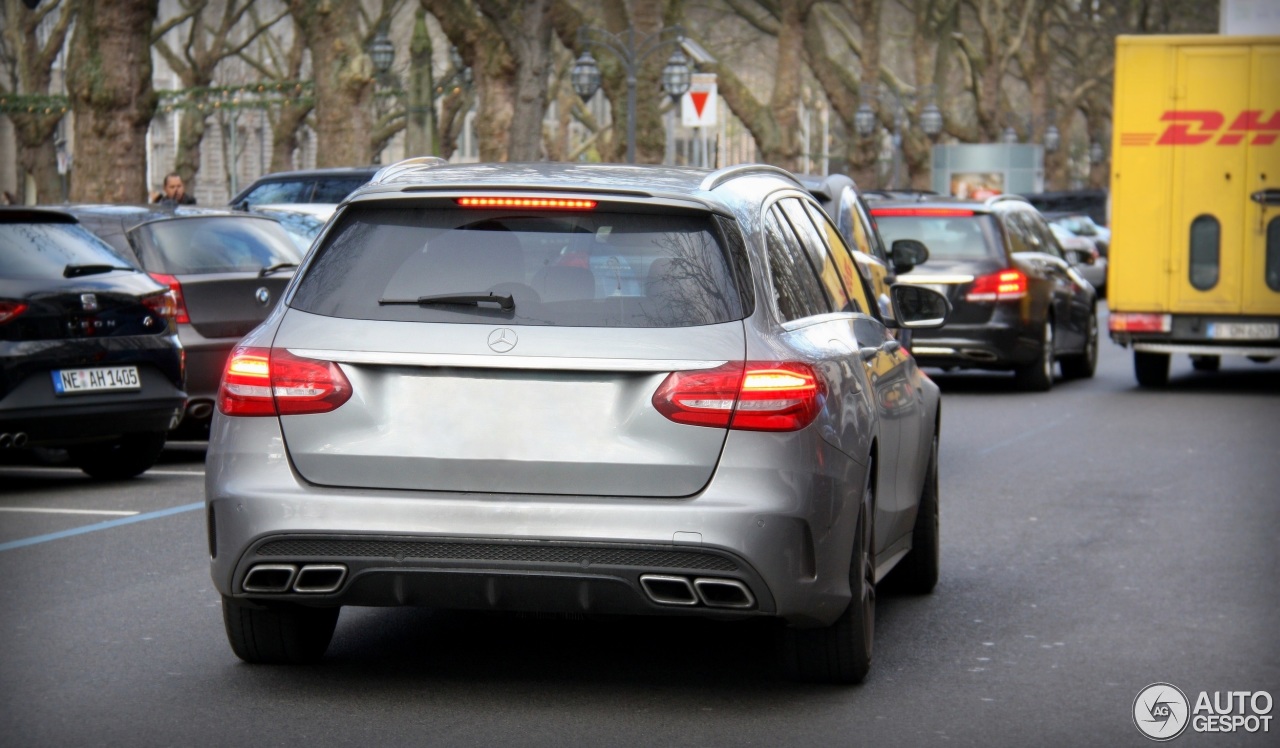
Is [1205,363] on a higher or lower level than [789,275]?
lower

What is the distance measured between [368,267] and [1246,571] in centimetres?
450

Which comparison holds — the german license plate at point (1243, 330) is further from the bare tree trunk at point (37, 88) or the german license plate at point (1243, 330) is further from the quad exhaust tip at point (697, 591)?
the bare tree trunk at point (37, 88)

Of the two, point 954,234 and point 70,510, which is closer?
point 70,510

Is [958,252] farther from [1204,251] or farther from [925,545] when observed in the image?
[925,545]

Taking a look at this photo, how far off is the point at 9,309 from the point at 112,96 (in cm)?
1327

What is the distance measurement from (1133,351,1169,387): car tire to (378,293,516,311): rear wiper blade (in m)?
14.7

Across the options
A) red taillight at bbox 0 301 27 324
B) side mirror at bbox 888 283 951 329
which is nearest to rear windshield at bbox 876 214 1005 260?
red taillight at bbox 0 301 27 324

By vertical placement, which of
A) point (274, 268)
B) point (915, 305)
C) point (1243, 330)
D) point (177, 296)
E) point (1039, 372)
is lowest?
point (1039, 372)

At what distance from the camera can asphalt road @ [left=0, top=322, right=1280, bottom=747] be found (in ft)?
19.0

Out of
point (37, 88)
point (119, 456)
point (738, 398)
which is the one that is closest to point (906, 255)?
point (119, 456)

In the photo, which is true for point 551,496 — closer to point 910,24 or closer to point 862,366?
point 862,366

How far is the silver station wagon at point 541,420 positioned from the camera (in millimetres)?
5637

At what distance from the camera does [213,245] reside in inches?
538

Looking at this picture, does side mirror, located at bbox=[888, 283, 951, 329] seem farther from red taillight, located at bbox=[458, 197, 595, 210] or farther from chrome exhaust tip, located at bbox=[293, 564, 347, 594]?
chrome exhaust tip, located at bbox=[293, 564, 347, 594]
